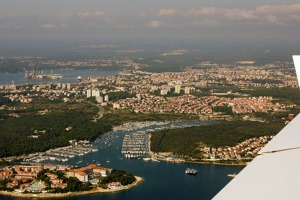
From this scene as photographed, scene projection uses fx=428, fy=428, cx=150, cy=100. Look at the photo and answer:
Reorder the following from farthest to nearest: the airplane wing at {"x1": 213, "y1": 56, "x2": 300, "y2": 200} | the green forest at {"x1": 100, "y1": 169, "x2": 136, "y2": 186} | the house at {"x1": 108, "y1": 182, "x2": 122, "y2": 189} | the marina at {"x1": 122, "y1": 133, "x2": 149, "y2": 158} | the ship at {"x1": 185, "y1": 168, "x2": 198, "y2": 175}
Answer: the marina at {"x1": 122, "y1": 133, "x2": 149, "y2": 158}, the ship at {"x1": 185, "y1": 168, "x2": 198, "y2": 175}, the green forest at {"x1": 100, "y1": 169, "x2": 136, "y2": 186}, the house at {"x1": 108, "y1": 182, "x2": 122, "y2": 189}, the airplane wing at {"x1": 213, "y1": 56, "x2": 300, "y2": 200}

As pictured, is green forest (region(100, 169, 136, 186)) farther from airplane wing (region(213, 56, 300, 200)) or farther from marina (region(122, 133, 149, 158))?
airplane wing (region(213, 56, 300, 200))

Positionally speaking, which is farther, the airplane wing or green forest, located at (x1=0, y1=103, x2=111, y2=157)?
green forest, located at (x1=0, y1=103, x2=111, y2=157)

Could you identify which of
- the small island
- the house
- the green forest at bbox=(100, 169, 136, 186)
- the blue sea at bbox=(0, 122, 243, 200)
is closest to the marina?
the blue sea at bbox=(0, 122, 243, 200)

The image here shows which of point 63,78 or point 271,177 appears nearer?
point 271,177

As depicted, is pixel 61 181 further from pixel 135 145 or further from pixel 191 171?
pixel 135 145

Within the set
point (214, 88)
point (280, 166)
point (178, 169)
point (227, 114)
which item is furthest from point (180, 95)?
point (280, 166)

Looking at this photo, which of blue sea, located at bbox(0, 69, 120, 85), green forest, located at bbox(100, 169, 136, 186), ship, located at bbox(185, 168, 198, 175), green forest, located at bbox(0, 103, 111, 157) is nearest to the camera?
green forest, located at bbox(100, 169, 136, 186)

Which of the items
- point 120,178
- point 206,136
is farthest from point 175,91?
point 120,178
